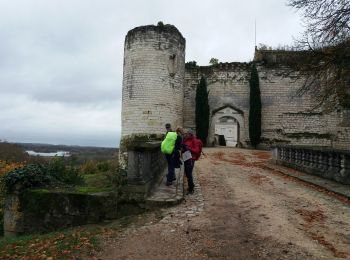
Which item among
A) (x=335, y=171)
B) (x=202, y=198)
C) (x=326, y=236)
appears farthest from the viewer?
(x=335, y=171)

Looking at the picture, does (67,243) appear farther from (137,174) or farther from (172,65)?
(172,65)

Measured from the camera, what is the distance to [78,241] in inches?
237

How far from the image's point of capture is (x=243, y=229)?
6.10 meters

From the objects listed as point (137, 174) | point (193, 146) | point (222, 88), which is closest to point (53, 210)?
point (137, 174)

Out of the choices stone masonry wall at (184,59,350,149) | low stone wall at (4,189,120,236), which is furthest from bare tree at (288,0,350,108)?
stone masonry wall at (184,59,350,149)

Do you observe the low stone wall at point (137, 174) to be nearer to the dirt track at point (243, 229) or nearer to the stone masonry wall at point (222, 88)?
the dirt track at point (243, 229)

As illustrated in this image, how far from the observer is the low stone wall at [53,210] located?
7.57 metres

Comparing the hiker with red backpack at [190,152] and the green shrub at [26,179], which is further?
the hiker with red backpack at [190,152]

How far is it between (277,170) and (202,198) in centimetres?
630

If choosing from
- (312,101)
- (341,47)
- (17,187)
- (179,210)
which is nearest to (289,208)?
(179,210)

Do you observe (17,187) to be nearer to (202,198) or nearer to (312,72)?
(202,198)

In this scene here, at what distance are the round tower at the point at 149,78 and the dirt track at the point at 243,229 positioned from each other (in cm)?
1397

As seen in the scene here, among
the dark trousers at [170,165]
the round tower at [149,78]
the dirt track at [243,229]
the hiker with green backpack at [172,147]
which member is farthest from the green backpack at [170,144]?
the round tower at [149,78]

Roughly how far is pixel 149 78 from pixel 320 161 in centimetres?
1319
